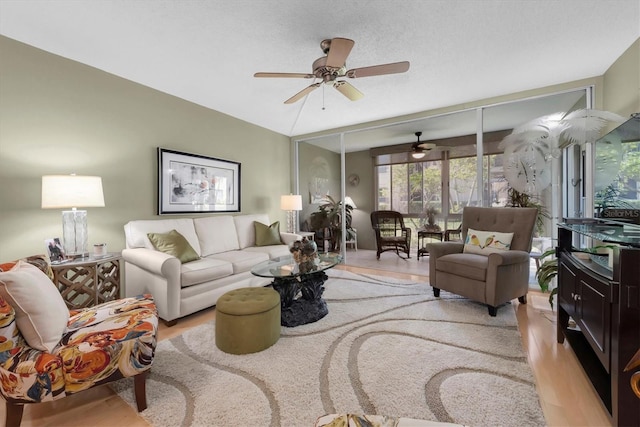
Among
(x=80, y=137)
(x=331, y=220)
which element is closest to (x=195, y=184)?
(x=80, y=137)

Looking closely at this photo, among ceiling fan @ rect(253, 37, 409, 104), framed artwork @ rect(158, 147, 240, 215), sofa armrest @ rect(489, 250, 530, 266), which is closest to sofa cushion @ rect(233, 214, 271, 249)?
framed artwork @ rect(158, 147, 240, 215)

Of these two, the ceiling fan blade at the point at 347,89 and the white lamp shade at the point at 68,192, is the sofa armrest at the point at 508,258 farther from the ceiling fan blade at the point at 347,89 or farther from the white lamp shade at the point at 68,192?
the white lamp shade at the point at 68,192

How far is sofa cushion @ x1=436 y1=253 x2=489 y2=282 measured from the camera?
2623mm

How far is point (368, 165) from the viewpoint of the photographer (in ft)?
21.0

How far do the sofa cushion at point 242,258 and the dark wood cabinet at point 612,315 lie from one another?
2911mm

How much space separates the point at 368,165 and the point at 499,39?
412cm

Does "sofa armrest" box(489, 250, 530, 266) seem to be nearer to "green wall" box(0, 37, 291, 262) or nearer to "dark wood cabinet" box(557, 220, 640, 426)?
"dark wood cabinet" box(557, 220, 640, 426)

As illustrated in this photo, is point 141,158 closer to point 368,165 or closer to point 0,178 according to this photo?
point 0,178

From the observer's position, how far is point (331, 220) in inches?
214

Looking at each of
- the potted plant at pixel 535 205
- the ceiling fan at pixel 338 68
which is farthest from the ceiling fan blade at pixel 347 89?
the potted plant at pixel 535 205

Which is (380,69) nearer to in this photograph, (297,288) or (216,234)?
(297,288)

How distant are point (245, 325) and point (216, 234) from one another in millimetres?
1935

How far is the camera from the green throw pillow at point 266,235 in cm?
402

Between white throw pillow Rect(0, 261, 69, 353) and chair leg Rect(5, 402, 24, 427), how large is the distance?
26 cm
